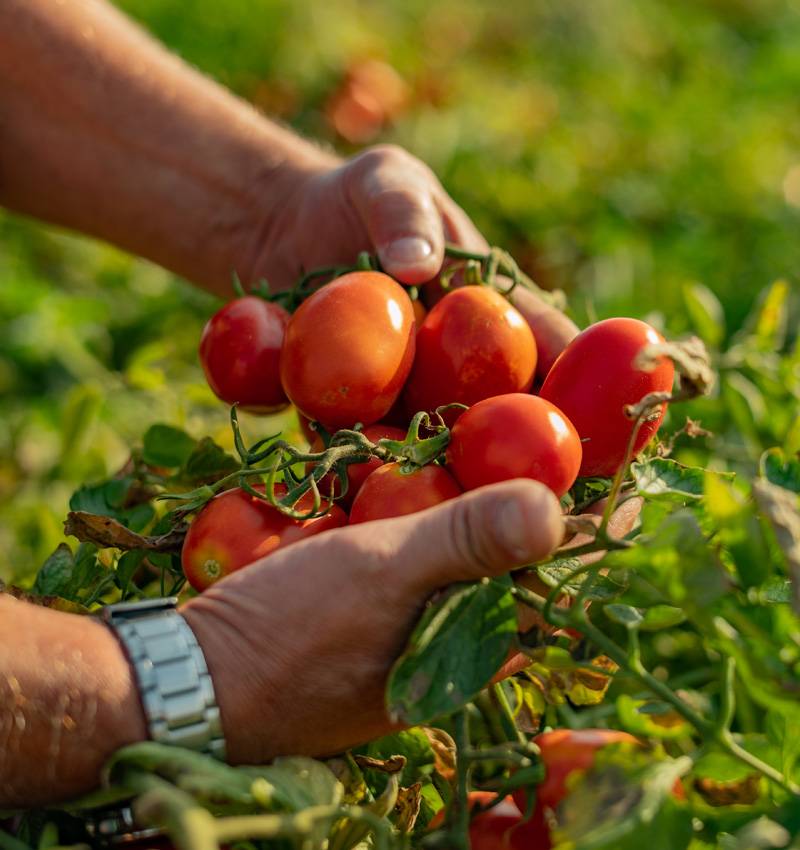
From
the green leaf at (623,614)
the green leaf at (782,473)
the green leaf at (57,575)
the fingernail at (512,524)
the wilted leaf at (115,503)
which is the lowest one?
the green leaf at (57,575)

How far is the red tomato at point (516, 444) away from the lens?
0.90 meters

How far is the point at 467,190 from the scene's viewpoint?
3.03 m

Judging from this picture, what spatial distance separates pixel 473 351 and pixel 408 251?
237 mm

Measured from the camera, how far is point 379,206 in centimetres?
139

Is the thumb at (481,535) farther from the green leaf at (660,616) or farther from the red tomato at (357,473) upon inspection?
the red tomato at (357,473)

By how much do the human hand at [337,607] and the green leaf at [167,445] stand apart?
45 centimetres

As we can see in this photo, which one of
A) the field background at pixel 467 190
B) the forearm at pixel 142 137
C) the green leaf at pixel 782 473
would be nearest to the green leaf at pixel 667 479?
the green leaf at pixel 782 473

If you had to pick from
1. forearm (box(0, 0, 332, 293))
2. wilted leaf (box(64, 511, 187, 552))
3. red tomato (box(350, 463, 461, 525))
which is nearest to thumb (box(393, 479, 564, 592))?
red tomato (box(350, 463, 461, 525))

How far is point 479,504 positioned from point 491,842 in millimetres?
291

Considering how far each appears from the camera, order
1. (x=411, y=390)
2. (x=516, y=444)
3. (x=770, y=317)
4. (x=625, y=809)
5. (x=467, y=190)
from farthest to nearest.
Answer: (x=467, y=190), (x=770, y=317), (x=411, y=390), (x=516, y=444), (x=625, y=809)

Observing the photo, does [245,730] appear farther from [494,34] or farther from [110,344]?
[494,34]

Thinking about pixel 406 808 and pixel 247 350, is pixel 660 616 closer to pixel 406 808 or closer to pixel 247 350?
pixel 406 808

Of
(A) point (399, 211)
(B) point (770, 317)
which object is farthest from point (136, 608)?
(B) point (770, 317)

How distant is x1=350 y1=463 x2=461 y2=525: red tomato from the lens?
91 cm
